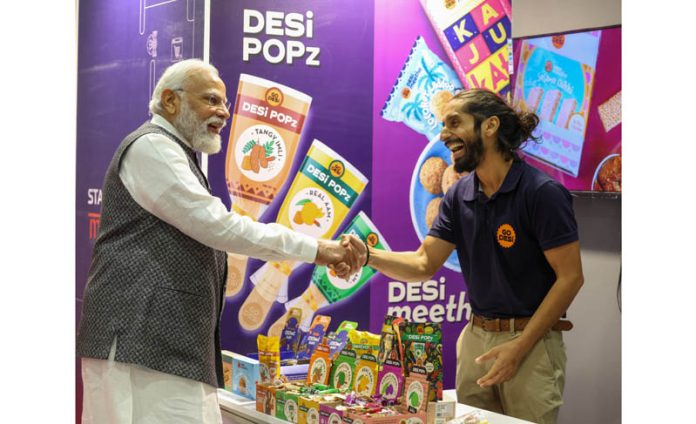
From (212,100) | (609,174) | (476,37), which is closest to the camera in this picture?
(212,100)

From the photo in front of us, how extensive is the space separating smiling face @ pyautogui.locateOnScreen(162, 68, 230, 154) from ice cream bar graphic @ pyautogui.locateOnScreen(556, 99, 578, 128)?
2407 mm

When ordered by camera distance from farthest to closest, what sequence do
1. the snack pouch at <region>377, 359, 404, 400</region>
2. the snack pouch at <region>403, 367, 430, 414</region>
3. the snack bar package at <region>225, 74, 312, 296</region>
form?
the snack bar package at <region>225, 74, 312, 296</region> < the snack pouch at <region>377, 359, 404, 400</region> < the snack pouch at <region>403, 367, 430, 414</region>

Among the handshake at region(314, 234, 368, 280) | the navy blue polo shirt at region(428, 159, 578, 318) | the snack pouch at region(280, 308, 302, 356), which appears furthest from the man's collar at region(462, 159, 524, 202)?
the snack pouch at region(280, 308, 302, 356)

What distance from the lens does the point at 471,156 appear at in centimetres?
360

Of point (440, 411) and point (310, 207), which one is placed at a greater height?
point (310, 207)

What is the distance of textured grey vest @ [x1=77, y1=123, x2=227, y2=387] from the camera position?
269 cm

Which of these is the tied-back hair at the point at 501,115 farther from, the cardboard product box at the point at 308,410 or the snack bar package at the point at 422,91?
the cardboard product box at the point at 308,410

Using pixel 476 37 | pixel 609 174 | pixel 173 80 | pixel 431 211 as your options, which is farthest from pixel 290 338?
pixel 476 37

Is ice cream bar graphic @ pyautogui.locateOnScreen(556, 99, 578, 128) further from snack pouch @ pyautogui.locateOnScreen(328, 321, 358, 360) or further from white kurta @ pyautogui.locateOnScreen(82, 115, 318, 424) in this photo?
white kurta @ pyautogui.locateOnScreen(82, 115, 318, 424)

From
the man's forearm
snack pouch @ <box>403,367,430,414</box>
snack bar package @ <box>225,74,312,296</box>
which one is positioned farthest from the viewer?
snack bar package @ <box>225,74,312,296</box>

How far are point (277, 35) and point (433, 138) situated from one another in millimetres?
1127

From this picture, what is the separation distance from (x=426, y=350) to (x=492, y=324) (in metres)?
0.84

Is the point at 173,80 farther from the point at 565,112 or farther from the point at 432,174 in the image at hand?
the point at 565,112

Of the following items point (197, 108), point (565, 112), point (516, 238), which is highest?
point (565, 112)
